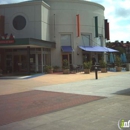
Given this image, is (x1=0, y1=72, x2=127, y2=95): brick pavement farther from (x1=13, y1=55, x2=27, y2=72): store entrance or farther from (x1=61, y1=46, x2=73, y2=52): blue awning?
(x1=61, y1=46, x2=73, y2=52): blue awning

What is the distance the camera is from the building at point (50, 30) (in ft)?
93.0

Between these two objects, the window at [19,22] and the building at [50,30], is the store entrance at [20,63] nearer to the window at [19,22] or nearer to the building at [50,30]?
the building at [50,30]

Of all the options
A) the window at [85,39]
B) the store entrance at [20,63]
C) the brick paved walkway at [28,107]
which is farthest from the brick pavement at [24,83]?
the window at [85,39]

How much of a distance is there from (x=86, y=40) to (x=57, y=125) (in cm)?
2680

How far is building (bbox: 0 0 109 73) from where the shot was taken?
93.0ft

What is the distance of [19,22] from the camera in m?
29.0

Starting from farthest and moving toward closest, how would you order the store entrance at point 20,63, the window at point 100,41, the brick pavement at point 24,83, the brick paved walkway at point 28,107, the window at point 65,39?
the window at point 100,41 < the window at point 65,39 < the store entrance at point 20,63 < the brick pavement at point 24,83 < the brick paved walkway at point 28,107

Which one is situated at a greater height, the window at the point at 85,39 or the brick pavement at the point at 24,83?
the window at the point at 85,39

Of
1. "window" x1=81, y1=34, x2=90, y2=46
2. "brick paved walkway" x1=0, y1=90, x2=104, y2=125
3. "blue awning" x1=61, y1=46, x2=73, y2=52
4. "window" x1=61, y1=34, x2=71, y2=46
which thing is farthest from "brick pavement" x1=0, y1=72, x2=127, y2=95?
"window" x1=81, y1=34, x2=90, y2=46

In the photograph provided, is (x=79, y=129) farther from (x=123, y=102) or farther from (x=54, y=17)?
(x=54, y=17)

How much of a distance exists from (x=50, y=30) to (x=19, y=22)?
13.8 ft

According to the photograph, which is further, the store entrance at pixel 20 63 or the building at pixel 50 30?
the store entrance at pixel 20 63

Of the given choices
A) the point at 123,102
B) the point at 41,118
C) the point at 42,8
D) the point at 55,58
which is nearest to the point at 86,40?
the point at 55,58

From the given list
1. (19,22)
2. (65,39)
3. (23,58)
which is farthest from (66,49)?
(19,22)
